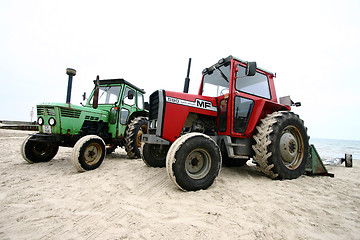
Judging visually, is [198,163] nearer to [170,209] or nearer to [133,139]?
[170,209]

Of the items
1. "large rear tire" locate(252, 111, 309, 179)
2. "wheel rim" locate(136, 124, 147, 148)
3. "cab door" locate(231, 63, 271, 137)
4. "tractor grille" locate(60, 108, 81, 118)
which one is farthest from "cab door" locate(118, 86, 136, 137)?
"large rear tire" locate(252, 111, 309, 179)

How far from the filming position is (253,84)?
13.0 feet

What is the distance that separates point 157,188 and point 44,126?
11.7 feet

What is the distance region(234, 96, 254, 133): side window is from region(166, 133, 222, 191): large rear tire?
1014 millimetres

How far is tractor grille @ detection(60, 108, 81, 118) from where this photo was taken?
14.5 feet

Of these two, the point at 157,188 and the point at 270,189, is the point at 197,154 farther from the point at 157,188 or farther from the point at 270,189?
the point at 270,189

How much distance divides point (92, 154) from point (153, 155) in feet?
4.73

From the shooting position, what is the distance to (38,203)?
7.06ft

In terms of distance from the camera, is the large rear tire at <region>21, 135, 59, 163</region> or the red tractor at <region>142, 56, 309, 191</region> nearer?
the red tractor at <region>142, 56, 309, 191</region>

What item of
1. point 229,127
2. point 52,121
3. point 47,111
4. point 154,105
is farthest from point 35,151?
point 229,127

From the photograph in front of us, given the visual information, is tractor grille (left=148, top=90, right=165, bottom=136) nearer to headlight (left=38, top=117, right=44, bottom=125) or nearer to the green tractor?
the green tractor

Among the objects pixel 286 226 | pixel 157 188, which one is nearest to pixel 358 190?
pixel 286 226

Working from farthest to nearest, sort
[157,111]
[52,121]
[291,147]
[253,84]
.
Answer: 1. [52,121]
2. [253,84]
3. [291,147]
4. [157,111]

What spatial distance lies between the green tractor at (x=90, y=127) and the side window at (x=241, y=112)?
10.1ft
